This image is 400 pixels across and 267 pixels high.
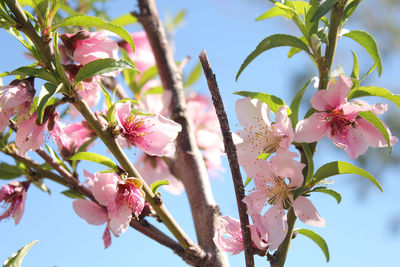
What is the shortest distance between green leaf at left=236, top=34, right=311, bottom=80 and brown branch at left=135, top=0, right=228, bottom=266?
0.45 meters

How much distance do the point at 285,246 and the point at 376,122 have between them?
24 centimetres

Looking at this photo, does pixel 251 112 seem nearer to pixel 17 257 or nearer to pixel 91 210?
pixel 91 210

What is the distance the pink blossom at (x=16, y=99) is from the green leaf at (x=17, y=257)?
228mm

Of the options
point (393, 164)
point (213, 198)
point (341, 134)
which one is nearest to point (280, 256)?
point (341, 134)

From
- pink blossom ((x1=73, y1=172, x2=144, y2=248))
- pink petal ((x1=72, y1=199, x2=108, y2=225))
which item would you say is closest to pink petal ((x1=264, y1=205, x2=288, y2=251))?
pink blossom ((x1=73, y1=172, x2=144, y2=248))

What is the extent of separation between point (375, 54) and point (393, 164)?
565 cm

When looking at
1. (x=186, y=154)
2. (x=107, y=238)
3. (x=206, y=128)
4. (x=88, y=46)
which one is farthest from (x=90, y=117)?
(x=206, y=128)

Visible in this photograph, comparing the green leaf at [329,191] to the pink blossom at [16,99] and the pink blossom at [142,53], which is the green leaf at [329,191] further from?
the pink blossom at [142,53]

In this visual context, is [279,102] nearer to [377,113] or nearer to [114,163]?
[377,113]

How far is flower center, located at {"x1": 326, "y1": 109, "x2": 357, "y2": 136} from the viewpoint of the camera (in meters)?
0.77

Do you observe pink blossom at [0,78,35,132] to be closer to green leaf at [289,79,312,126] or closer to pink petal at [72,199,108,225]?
pink petal at [72,199,108,225]

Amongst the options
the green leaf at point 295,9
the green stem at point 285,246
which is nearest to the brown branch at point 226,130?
the green stem at point 285,246

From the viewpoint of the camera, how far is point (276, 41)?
0.75 meters

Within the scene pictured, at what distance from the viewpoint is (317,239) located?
83cm
